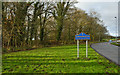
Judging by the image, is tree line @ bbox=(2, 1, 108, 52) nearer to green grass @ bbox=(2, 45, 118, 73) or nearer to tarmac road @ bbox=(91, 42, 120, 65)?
green grass @ bbox=(2, 45, 118, 73)

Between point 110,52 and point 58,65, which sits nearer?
point 58,65

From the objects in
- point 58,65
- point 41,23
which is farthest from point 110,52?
→ point 41,23

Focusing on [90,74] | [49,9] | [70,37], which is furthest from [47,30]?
[90,74]

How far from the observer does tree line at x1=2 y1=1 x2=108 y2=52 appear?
13006mm

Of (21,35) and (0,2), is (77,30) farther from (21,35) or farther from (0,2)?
(0,2)

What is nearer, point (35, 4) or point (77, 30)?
point (35, 4)

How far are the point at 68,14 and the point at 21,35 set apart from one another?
53.2ft

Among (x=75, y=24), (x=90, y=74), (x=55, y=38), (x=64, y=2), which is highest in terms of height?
(x=64, y=2)

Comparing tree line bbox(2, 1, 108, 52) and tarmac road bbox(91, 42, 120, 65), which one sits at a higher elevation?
tree line bbox(2, 1, 108, 52)

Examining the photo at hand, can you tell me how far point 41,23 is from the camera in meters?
22.4

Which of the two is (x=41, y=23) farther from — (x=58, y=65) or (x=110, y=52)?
(x=58, y=65)

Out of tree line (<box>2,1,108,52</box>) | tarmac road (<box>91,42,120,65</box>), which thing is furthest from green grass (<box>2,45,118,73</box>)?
tree line (<box>2,1,108,52</box>)

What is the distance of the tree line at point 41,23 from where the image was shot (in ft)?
42.7

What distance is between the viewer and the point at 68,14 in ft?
88.3
